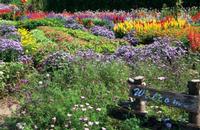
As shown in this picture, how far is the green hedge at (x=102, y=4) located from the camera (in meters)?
23.4

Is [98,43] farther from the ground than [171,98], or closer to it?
closer to it

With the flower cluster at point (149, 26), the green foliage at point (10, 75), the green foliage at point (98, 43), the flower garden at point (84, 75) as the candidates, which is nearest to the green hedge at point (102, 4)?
the flower cluster at point (149, 26)

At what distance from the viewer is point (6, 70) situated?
9.32 m

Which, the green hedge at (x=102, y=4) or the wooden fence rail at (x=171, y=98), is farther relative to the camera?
the green hedge at (x=102, y=4)

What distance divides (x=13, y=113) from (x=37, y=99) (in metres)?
0.50

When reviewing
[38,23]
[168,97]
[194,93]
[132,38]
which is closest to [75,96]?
[168,97]

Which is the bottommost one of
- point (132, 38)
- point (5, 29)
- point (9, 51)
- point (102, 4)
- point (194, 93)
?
point (102, 4)

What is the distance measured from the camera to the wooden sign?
608cm

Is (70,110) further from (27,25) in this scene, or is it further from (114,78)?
(27,25)

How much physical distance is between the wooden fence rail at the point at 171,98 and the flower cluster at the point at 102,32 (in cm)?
750

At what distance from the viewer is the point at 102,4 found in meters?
25.2

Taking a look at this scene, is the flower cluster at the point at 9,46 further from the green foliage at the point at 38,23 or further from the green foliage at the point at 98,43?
the green foliage at the point at 38,23

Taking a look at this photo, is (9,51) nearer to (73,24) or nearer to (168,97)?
(168,97)

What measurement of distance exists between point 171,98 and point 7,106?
10.5ft
